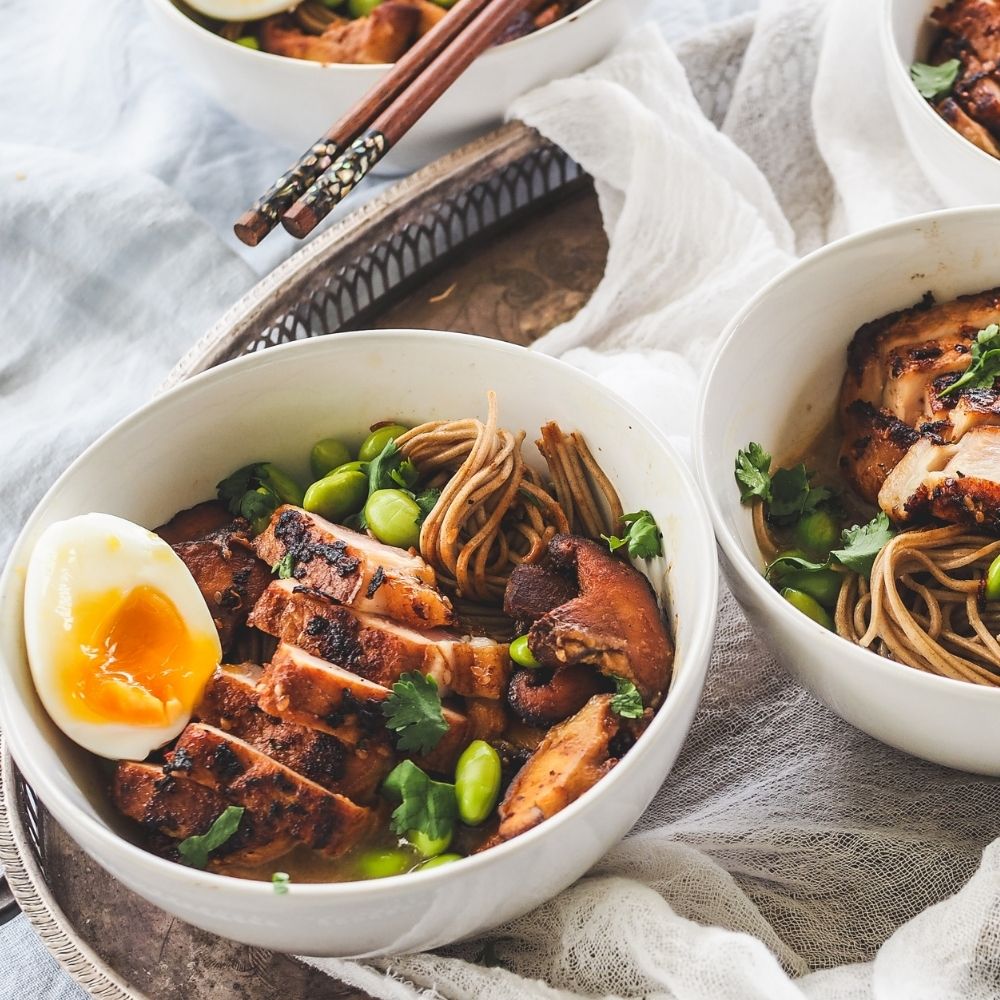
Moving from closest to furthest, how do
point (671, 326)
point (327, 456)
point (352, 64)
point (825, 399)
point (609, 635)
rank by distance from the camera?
point (609, 635) → point (327, 456) → point (825, 399) → point (671, 326) → point (352, 64)

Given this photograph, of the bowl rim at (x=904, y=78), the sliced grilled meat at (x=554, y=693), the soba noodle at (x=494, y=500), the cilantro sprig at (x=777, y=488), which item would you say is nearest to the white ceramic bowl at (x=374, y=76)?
the bowl rim at (x=904, y=78)

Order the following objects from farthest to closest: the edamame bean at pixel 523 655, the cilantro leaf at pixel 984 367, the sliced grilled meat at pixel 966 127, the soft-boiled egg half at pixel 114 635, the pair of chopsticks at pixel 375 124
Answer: the sliced grilled meat at pixel 966 127, the pair of chopsticks at pixel 375 124, the cilantro leaf at pixel 984 367, the edamame bean at pixel 523 655, the soft-boiled egg half at pixel 114 635

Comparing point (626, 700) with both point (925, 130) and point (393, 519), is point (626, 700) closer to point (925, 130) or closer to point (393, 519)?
point (393, 519)

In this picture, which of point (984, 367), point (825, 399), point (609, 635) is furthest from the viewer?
point (825, 399)

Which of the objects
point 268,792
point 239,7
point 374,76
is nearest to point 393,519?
point 268,792

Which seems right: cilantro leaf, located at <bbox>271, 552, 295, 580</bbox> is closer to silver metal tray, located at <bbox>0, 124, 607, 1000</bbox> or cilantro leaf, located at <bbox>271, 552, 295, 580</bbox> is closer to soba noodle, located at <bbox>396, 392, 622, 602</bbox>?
soba noodle, located at <bbox>396, 392, 622, 602</bbox>

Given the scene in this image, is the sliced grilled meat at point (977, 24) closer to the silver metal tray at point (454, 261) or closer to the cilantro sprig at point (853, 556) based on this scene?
the silver metal tray at point (454, 261)
